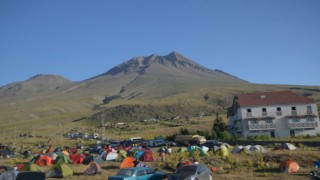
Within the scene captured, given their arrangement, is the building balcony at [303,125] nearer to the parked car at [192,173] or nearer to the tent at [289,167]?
the tent at [289,167]

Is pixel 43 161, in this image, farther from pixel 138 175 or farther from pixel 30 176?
pixel 138 175

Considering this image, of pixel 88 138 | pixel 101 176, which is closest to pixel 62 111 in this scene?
pixel 88 138

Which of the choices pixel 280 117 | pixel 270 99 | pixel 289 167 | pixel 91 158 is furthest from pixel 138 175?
pixel 270 99

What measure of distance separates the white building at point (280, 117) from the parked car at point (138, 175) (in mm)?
41883

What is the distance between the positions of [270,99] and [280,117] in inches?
143

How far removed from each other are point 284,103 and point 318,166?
128 ft

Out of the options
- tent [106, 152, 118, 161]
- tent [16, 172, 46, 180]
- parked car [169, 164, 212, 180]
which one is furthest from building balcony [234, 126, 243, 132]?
tent [16, 172, 46, 180]

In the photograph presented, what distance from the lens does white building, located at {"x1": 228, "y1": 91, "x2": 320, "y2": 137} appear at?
2307 inches

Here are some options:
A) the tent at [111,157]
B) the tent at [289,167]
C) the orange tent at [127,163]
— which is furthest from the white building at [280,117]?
the tent at [289,167]

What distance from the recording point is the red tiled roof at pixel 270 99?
59.8 m

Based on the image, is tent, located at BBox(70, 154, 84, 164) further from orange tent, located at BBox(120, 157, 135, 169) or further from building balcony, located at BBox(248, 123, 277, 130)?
building balcony, located at BBox(248, 123, 277, 130)

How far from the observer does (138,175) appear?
19.2 meters

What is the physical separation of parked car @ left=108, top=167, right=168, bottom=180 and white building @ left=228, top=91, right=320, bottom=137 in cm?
4188

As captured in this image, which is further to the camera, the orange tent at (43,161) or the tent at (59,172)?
the orange tent at (43,161)
